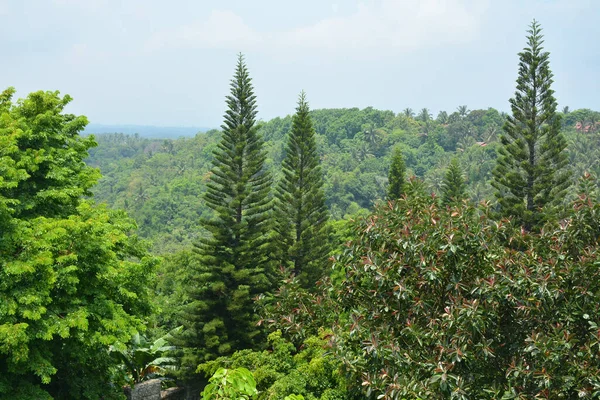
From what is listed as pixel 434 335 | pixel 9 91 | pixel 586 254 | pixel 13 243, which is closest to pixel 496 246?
pixel 586 254

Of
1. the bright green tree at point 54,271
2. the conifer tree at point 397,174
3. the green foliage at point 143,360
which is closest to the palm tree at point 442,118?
the conifer tree at point 397,174

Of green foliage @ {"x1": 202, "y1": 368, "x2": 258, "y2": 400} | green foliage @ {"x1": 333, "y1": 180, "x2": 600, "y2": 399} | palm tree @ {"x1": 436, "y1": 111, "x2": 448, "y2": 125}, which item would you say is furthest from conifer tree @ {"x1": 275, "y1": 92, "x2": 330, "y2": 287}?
palm tree @ {"x1": 436, "y1": 111, "x2": 448, "y2": 125}

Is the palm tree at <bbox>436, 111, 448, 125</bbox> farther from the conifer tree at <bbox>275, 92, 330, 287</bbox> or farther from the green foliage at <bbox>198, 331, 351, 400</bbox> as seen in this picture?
the green foliage at <bbox>198, 331, 351, 400</bbox>

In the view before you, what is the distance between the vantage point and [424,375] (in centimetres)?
569

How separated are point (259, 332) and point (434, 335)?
336 inches

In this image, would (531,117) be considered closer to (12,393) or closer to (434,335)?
(434,335)

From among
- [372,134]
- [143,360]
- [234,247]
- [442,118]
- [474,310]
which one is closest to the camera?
[474,310]

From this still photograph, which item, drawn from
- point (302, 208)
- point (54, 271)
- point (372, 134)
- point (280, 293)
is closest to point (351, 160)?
point (372, 134)

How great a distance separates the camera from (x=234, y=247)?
1413 centimetres

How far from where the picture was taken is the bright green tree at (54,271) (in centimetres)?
647

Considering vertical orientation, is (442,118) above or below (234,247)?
above

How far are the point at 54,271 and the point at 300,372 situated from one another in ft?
12.6

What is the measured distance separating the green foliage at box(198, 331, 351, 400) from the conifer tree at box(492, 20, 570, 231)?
10915mm

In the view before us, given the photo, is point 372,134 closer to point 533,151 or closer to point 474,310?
point 533,151
